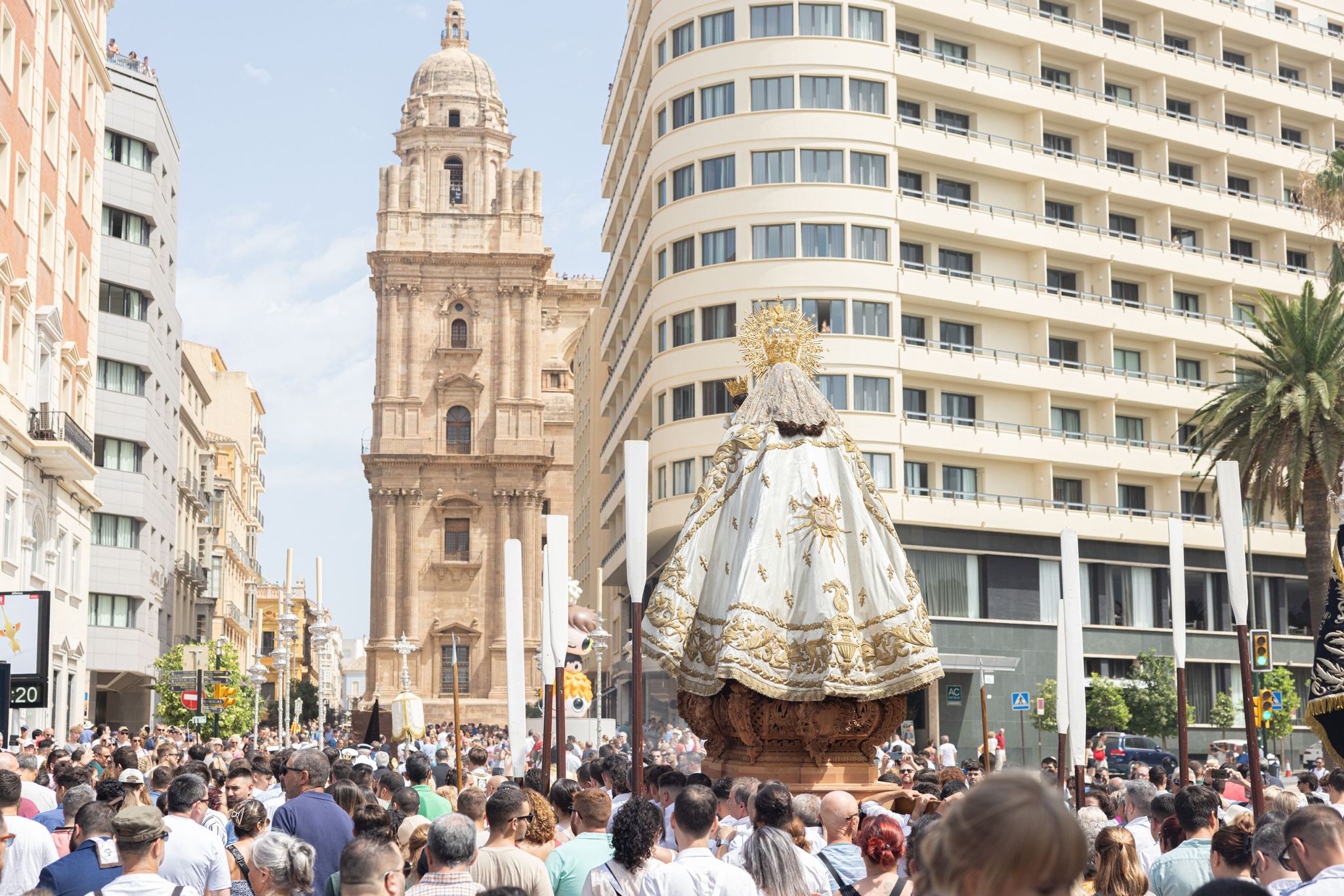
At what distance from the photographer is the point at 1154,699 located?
48562mm

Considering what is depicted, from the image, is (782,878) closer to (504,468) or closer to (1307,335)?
(1307,335)

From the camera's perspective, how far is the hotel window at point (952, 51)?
52.0 metres

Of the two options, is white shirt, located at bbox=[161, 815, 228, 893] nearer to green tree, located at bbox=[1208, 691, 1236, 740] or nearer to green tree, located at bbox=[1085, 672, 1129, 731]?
green tree, located at bbox=[1085, 672, 1129, 731]

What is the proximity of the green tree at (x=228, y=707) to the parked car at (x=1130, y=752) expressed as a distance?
76.2 ft

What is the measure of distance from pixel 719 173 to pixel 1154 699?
2099 centimetres

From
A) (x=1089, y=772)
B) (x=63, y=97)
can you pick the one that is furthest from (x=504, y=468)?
(x=1089, y=772)

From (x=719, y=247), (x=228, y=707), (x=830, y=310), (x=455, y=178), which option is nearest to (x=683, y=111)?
(x=719, y=247)

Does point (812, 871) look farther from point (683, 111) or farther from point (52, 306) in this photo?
point (683, 111)

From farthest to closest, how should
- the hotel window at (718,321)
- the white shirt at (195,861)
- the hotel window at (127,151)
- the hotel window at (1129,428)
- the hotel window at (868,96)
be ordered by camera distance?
the hotel window at (1129,428) → the hotel window at (127,151) → the hotel window at (718,321) → the hotel window at (868,96) → the white shirt at (195,861)

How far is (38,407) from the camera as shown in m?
33.8

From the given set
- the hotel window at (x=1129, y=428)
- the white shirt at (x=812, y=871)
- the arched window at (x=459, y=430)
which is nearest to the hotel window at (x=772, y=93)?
the hotel window at (x=1129, y=428)

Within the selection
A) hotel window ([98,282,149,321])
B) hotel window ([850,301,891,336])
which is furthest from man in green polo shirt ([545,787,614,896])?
hotel window ([98,282,149,321])

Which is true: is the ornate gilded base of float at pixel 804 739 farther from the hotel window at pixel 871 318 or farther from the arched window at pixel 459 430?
the arched window at pixel 459 430

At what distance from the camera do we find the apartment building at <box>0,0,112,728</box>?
3155cm
